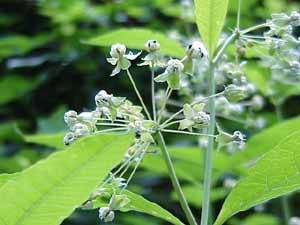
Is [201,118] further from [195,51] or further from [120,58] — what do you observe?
[120,58]

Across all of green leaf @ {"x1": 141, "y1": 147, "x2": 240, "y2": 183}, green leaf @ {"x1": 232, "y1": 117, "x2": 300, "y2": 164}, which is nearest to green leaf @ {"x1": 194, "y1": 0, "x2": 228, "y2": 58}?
green leaf @ {"x1": 232, "y1": 117, "x2": 300, "y2": 164}

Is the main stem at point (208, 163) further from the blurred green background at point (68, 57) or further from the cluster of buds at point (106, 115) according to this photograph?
the blurred green background at point (68, 57)

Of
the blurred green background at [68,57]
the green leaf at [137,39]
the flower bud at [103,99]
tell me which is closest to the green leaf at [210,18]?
the flower bud at [103,99]

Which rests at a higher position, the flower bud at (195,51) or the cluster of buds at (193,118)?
the flower bud at (195,51)

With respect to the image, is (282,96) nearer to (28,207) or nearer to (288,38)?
(288,38)

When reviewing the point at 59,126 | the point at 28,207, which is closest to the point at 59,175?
the point at 28,207

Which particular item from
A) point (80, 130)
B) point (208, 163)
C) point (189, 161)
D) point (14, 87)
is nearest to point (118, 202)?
point (80, 130)
